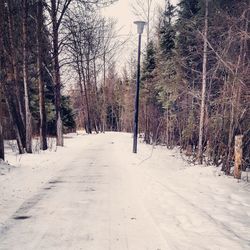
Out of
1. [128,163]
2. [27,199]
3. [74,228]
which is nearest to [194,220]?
[74,228]

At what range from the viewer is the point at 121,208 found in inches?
276

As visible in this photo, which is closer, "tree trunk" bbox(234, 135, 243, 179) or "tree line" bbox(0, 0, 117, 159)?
"tree trunk" bbox(234, 135, 243, 179)

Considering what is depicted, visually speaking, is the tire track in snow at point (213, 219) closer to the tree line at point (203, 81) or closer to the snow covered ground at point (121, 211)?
the snow covered ground at point (121, 211)

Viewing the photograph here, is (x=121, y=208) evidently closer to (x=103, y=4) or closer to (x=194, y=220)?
(x=194, y=220)

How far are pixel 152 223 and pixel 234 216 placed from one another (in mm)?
1731

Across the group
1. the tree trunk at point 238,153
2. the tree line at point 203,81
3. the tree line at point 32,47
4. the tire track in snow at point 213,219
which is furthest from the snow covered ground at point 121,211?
the tree line at point 32,47

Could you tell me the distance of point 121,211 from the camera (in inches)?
267

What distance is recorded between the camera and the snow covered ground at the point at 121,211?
5.12 m

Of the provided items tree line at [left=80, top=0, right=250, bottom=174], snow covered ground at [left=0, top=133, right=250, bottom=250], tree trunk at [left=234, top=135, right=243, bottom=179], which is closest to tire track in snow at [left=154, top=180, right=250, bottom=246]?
snow covered ground at [left=0, top=133, right=250, bottom=250]

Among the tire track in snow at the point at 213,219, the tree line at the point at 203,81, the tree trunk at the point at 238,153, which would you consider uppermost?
the tree line at the point at 203,81

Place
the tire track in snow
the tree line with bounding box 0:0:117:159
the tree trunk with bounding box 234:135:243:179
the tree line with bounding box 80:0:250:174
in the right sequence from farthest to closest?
the tree line with bounding box 0:0:117:159, the tree line with bounding box 80:0:250:174, the tree trunk with bounding box 234:135:243:179, the tire track in snow

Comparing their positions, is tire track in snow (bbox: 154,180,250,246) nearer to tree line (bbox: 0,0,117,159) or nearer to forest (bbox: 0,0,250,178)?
forest (bbox: 0,0,250,178)

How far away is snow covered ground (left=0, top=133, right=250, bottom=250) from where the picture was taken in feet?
16.8

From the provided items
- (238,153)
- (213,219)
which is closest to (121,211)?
(213,219)
